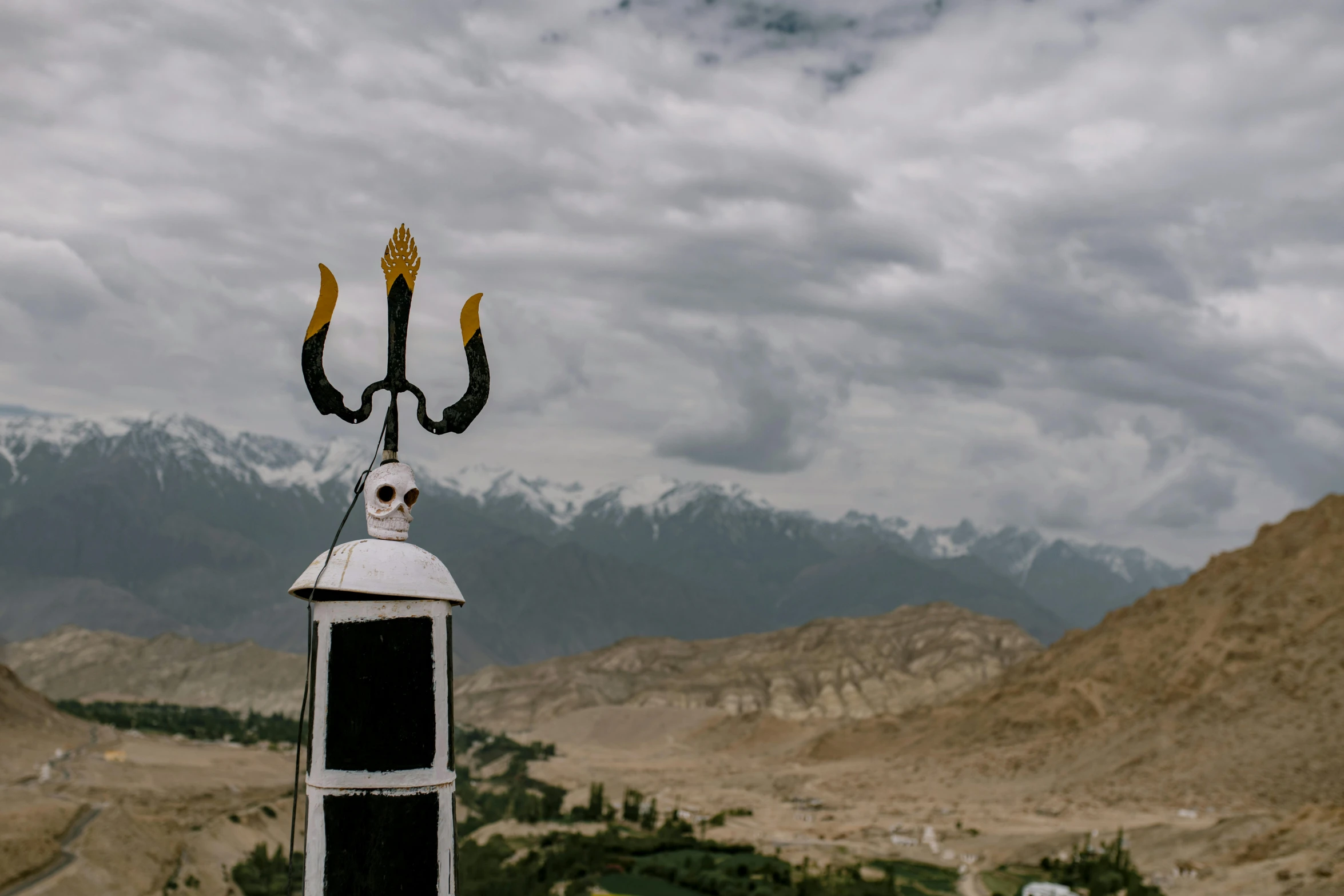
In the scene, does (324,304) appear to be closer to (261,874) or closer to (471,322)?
(471,322)

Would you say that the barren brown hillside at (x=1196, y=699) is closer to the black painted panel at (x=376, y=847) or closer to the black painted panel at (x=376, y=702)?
the black painted panel at (x=376, y=847)

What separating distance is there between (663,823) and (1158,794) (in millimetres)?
29505

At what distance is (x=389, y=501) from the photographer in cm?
496

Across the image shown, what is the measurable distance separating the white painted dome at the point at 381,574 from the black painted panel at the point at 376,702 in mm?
161

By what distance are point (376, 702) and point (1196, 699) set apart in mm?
81907

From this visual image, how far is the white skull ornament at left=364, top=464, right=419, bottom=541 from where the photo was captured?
4910 millimetres

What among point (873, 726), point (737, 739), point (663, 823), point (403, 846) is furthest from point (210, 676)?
point (403, 846)

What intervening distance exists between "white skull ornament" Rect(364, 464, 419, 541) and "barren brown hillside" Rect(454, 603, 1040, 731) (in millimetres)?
122285

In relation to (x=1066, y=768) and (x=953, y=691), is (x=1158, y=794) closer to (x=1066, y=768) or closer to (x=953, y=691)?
(x=1066, y=768)

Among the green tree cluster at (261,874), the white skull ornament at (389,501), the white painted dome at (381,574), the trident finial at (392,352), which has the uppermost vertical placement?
the trident finial at (392,352)

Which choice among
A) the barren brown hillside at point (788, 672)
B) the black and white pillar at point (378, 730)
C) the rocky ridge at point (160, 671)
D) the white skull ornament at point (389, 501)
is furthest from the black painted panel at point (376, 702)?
the rocky ridge at point (160, 671)

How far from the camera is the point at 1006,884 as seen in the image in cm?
4197

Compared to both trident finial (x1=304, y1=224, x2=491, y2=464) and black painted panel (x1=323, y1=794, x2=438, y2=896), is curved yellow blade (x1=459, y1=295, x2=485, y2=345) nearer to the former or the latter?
trident finial (x1=304, y1=224, x2=491, y2=464)

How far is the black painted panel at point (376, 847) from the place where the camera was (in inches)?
181
